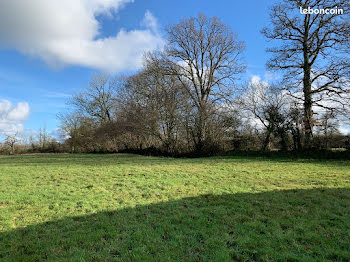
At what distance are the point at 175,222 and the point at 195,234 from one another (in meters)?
0.62

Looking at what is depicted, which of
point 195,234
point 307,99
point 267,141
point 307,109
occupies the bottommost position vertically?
point 195,234

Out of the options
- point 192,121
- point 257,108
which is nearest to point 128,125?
point 192,121

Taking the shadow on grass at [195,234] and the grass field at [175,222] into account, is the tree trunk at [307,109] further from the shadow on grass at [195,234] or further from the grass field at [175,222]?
the shadow on grass at [195,234]

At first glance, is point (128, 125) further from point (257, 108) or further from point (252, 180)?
point (252, 180)

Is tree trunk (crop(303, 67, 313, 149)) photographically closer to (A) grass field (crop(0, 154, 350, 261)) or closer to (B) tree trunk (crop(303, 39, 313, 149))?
(B) tree trunk (crop(303, 39, 313, 149))

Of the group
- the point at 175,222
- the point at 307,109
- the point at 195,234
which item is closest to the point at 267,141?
the point at 307,109

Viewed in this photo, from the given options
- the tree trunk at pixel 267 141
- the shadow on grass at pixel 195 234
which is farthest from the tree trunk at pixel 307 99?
the shadow on grass at pixel 195 234

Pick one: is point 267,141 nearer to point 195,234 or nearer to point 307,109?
point 307,109

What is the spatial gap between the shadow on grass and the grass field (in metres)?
0.02

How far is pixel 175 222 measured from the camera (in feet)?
13.3

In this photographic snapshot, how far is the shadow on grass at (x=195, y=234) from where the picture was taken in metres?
2.95

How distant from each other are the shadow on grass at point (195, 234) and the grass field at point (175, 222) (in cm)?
2

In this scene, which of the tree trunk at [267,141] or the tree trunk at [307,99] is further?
the tree trunk at [267,141]

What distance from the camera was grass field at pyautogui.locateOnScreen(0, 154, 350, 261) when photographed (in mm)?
3008
